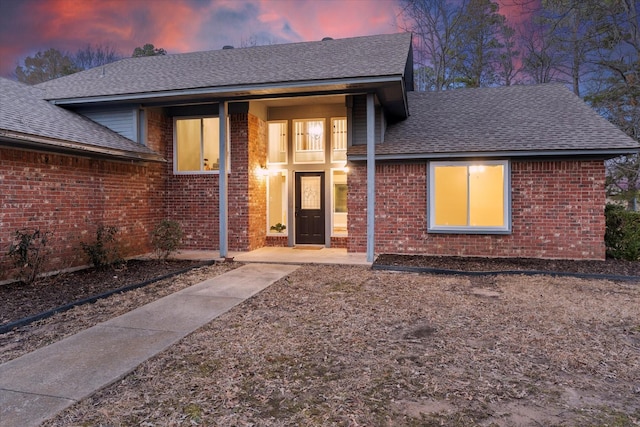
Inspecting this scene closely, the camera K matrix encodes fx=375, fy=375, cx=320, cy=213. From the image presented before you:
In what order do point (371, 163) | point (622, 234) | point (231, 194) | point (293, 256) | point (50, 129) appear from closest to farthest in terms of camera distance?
1. point (50, 129)
2. point (371, 163)
3. point (622, 234)
4. point (293, 256)
5. point (231, 194)

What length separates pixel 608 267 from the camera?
292 inches

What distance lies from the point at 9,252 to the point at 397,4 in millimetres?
19718

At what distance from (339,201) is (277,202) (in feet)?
5.97

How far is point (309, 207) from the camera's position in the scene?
10.7 meters

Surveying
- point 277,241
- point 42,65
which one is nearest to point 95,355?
A: point 277,241

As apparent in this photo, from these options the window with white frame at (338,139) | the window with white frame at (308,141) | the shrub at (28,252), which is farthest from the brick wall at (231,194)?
the shrub at (28,252)

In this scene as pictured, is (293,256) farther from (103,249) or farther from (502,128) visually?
(502,128)

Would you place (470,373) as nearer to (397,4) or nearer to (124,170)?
(124,170)

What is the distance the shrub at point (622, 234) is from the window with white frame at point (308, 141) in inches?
280

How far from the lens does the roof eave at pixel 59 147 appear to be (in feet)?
19.7

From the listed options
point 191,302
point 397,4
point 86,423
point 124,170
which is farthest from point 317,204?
point 397,4

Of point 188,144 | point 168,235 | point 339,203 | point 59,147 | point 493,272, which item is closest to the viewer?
point 59,147

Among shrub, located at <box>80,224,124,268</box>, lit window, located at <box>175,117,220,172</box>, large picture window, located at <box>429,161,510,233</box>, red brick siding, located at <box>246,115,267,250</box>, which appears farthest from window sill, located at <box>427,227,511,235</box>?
shrub, located at <box>80,224,124,268</box>

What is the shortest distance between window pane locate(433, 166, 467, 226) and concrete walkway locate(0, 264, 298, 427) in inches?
212
